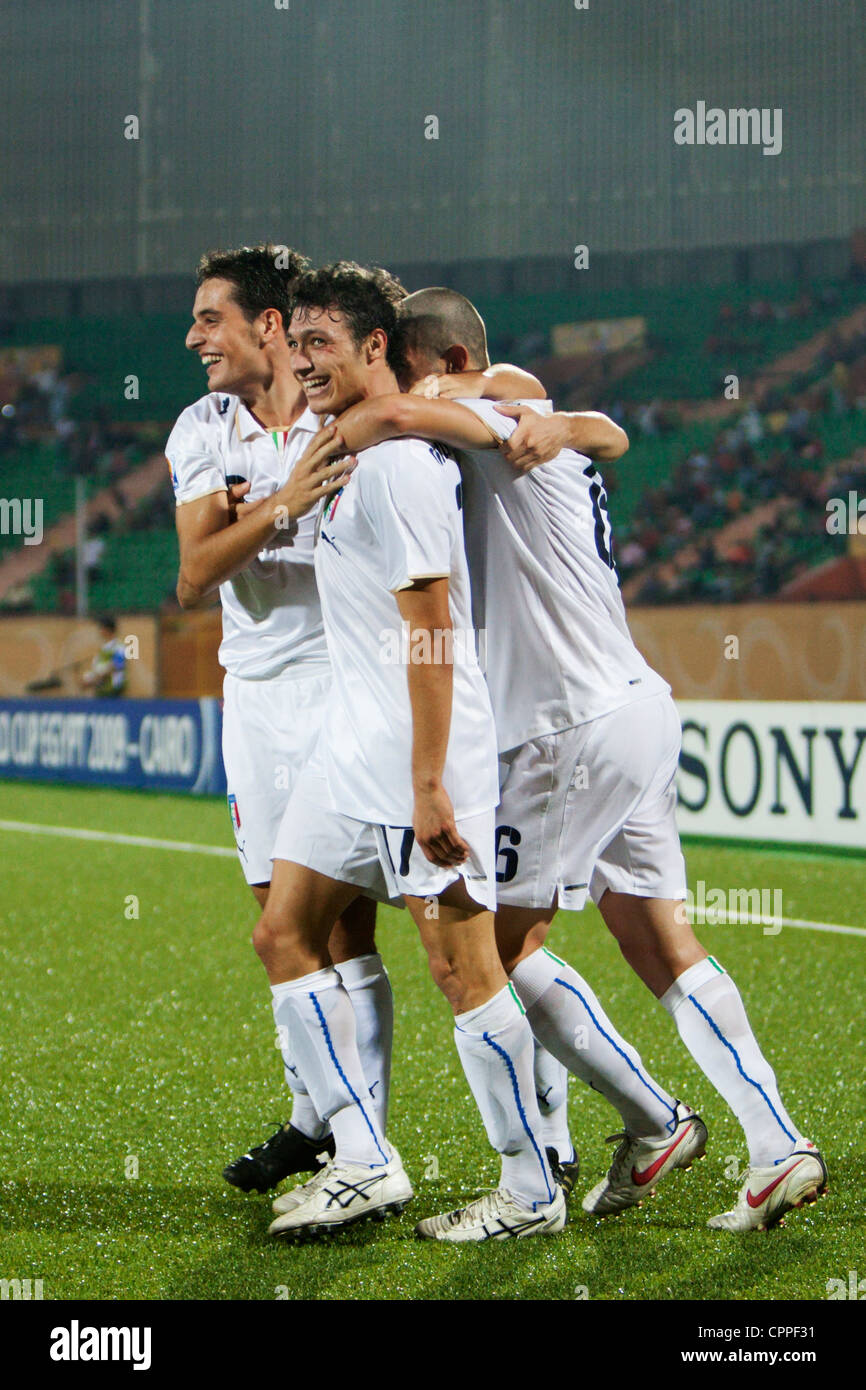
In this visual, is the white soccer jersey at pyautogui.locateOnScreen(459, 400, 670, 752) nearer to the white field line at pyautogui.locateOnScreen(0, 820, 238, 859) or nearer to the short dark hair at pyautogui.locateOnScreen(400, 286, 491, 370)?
the short dark hair at pyautogui.locateOnScreen(400, 286, 491, 370)

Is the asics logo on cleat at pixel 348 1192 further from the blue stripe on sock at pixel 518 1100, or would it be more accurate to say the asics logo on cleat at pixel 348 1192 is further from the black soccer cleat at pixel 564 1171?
the black soccer cleat at pixel 564 1171

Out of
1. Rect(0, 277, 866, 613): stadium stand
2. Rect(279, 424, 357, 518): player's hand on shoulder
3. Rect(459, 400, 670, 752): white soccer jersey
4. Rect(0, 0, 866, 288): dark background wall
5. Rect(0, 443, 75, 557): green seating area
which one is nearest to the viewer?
Rect(279, 424, 357, 518): player's hand on shoulder

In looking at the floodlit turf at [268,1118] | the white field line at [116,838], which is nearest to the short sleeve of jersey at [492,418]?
the floodlit turf at [268,1118]

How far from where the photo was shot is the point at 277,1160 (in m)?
3.46

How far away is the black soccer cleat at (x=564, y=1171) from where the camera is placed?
11.1 feet

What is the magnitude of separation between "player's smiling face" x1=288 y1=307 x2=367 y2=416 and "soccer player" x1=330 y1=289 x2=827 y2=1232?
176mm

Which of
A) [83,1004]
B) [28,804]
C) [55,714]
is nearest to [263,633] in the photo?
[83,1004]

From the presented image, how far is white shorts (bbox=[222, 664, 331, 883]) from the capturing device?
3457mm

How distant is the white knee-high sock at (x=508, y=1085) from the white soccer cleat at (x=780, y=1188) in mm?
414

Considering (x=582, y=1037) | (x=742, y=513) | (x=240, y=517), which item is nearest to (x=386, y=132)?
(x=742, y=513)

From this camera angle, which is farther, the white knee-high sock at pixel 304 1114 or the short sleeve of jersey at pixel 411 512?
the white knee-high sock at pixel 304 1114

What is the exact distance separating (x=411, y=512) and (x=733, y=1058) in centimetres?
133

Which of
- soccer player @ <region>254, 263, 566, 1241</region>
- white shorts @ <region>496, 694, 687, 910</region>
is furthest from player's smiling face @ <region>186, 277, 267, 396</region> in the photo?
white shorts @ <region>496, 694, 687, 910</region>

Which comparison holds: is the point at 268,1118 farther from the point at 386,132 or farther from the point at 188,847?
the point at 386,132
